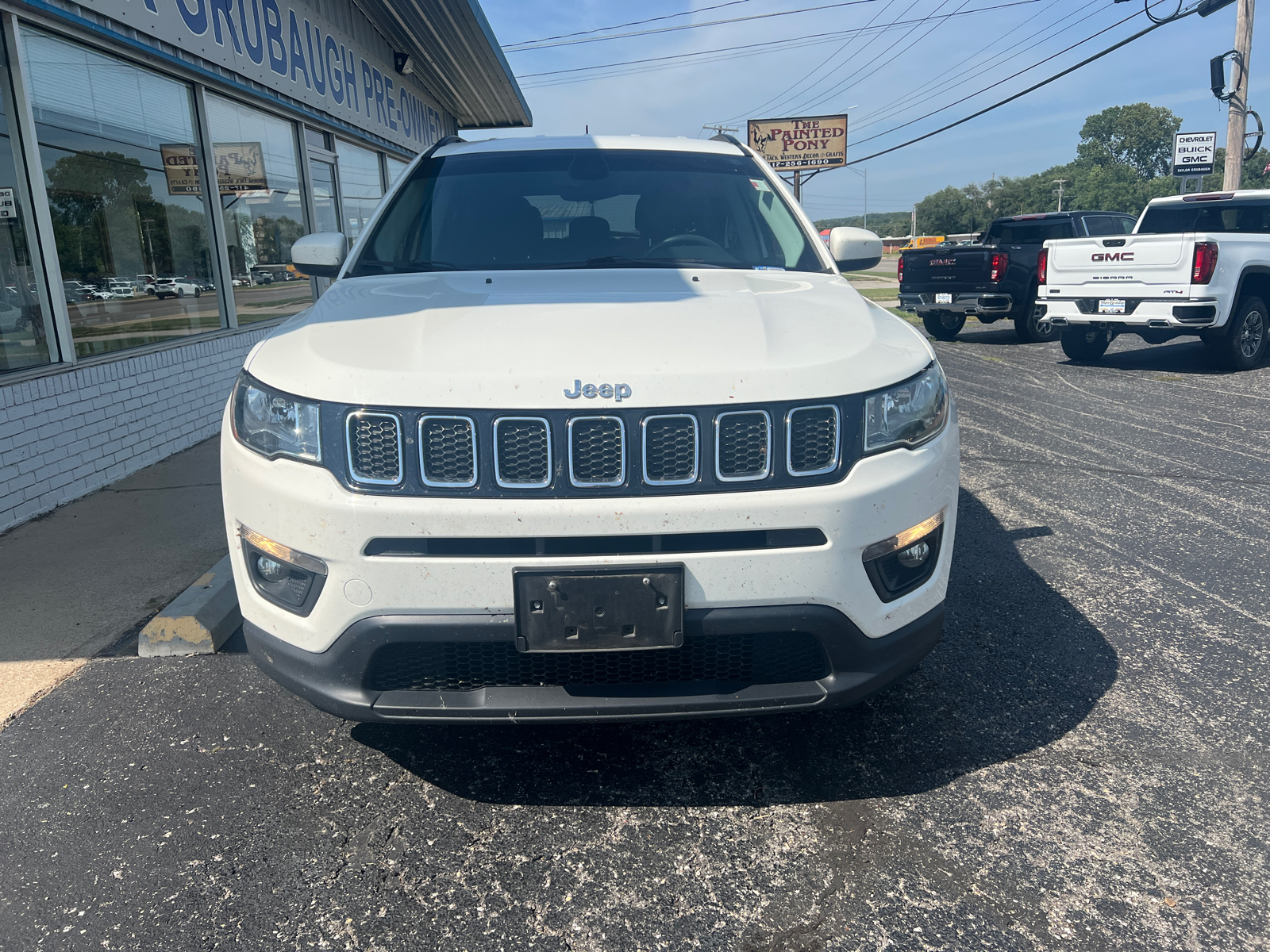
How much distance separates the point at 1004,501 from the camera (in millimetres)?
5215

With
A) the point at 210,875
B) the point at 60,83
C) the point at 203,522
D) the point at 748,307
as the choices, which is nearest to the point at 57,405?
the point at 203,522

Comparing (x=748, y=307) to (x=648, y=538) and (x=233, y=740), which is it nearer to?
(x=648, y=538)

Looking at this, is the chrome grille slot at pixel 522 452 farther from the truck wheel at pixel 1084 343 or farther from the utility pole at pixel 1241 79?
the utility pole at pixel 1241 79

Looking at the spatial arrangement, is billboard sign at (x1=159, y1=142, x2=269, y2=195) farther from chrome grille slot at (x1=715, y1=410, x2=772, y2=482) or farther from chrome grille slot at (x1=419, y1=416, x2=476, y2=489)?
chrome grille slot at (x1=715, y1=410, x2=772, y2=482)

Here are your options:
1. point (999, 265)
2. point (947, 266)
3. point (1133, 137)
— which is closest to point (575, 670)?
point (999, 265)

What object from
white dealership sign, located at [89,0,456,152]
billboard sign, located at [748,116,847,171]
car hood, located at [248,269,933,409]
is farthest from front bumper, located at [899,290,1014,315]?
billboard sign, located at [748,116,847,171]

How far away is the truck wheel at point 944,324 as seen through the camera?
14414mm

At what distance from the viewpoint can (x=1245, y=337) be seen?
10086 mm

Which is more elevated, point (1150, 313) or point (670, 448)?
point (670, 448)

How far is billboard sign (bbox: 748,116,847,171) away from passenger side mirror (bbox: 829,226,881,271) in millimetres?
57284

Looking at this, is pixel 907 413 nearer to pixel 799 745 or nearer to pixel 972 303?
pixel 799 745

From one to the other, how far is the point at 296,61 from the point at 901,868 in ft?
32.9

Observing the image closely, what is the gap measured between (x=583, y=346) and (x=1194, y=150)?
2272 centimetres

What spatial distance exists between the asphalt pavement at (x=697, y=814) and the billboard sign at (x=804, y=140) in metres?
58.5
